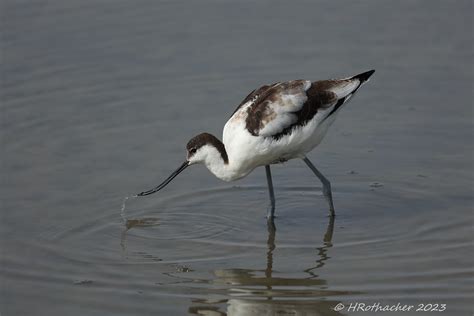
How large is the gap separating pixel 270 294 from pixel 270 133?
160 centimetres

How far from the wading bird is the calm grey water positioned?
440mm

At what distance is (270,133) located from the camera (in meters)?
7.93

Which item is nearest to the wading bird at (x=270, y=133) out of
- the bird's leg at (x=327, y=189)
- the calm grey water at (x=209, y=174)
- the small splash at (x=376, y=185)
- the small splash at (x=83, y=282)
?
the bird's leg at (x=327, y=189)

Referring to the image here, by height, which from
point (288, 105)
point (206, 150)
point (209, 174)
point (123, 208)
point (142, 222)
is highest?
point (288, 105)

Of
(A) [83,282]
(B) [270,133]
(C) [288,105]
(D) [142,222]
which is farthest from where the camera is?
(D) [142,222]

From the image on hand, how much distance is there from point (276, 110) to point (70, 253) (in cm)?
198

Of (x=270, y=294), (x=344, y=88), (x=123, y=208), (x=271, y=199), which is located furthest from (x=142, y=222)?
(x=344, y=88)

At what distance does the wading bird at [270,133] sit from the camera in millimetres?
7934

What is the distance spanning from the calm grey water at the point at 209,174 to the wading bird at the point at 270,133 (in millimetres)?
440

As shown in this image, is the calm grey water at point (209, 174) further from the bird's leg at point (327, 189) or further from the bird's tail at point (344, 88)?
the bird's tail at point (344, 88)

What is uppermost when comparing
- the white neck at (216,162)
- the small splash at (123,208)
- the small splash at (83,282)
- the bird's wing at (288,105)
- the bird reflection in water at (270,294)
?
the bird's wing at (288,105)

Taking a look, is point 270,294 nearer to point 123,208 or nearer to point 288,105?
point 288,105

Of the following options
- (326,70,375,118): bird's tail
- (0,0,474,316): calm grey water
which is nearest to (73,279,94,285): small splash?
(0,0,474,316): calm grey water

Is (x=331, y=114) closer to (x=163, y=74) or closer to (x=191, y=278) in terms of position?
(x=191, y=278)
